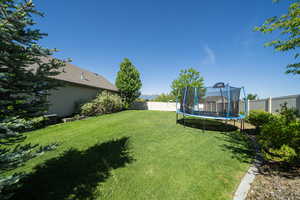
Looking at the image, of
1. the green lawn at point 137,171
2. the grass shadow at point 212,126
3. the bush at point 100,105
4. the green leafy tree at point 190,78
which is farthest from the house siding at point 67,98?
the green leafy tree at point 190,78

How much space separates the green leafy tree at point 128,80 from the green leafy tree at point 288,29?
12270mm

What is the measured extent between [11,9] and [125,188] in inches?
132

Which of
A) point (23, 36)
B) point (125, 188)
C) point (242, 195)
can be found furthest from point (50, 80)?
point (242, 195)

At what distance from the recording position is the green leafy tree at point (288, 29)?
302cm

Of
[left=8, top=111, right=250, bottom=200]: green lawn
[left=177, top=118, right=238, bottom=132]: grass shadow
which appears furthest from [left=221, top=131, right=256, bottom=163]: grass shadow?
[left=177, top=118, right=238, bottom=132]: grass shadow

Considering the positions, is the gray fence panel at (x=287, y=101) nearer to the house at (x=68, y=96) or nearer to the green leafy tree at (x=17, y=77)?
the green leafy tree at (x=17, y=77)

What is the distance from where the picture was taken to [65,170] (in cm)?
275

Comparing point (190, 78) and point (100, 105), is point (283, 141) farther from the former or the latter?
point (190, 78)

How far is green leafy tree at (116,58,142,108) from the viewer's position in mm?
14500

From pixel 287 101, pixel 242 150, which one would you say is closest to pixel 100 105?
pixel 242 150

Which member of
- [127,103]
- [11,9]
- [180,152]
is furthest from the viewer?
[127,103]

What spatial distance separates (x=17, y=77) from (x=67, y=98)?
8981mm

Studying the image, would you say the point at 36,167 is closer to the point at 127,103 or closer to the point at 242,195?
the point at 242,195

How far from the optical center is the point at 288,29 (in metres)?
3.31
